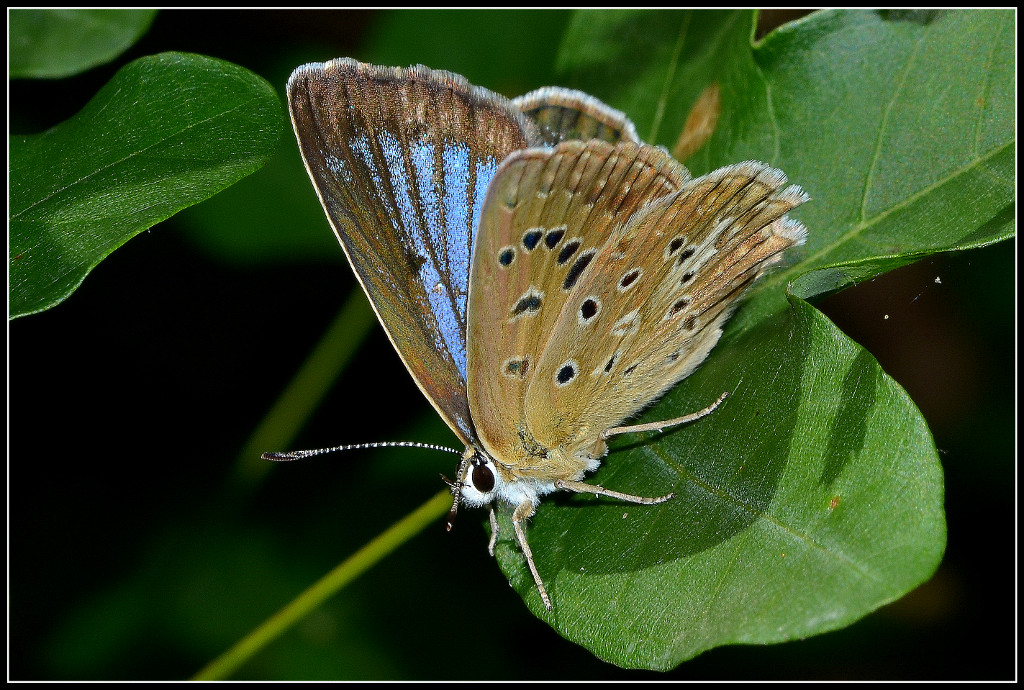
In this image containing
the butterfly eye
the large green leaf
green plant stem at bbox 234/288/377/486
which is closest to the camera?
the large green leaf

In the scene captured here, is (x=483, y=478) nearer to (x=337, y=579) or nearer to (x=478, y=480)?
(x=478, y=480)

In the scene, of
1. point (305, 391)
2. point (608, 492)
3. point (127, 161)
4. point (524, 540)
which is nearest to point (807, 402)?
point (608, 492)

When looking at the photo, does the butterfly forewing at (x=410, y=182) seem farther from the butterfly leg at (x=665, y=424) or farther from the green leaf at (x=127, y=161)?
the butterfly leg at (x=665, y=424)

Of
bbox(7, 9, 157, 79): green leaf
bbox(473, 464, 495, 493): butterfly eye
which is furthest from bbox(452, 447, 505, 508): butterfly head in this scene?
bbox(7, 9, 157, 79): green leaf

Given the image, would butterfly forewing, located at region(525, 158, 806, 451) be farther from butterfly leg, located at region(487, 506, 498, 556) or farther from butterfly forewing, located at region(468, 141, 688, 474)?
butterfly leg, located at region(487, 506, 498, 556)

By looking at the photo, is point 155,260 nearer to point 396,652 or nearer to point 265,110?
point 265,110
